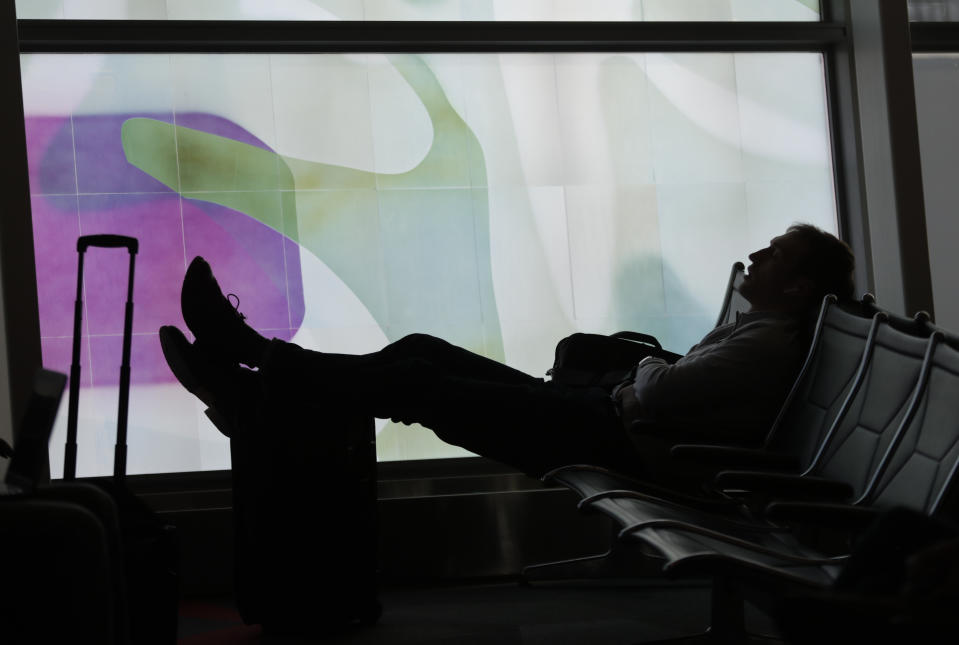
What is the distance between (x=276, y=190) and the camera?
376 cm

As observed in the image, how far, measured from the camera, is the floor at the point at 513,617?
263 cm

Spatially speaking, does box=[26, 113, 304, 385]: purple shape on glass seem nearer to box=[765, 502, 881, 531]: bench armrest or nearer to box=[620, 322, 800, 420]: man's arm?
box=[620, 322, 800, 420]: man's arm

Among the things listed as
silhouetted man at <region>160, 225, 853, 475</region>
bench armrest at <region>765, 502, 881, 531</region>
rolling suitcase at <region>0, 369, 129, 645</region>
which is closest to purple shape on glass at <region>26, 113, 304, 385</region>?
silhouetted man at <region>160, 225, 853, 475</region>

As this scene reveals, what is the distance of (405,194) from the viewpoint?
12.6 feet

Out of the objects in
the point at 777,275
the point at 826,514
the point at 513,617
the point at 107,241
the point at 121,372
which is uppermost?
the point at 107,241

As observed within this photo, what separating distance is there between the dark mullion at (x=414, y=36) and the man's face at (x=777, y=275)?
1539 millimetres

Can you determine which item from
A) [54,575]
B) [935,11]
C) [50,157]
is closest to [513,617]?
[54,575]

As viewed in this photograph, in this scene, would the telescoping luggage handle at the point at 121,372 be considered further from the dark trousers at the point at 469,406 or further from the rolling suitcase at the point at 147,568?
the rolling suitcase at the point at 147,568

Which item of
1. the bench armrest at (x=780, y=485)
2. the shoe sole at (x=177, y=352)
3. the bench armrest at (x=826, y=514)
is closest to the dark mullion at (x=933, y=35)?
the bench armrest at (x=780, y=485)

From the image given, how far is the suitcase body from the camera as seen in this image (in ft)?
8.84

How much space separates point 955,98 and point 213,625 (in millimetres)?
3713

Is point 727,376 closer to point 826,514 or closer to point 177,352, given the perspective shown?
point 826,514

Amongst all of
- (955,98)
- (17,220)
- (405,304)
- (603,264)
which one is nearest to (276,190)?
(405,304)

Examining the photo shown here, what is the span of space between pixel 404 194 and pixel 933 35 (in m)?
2.44
